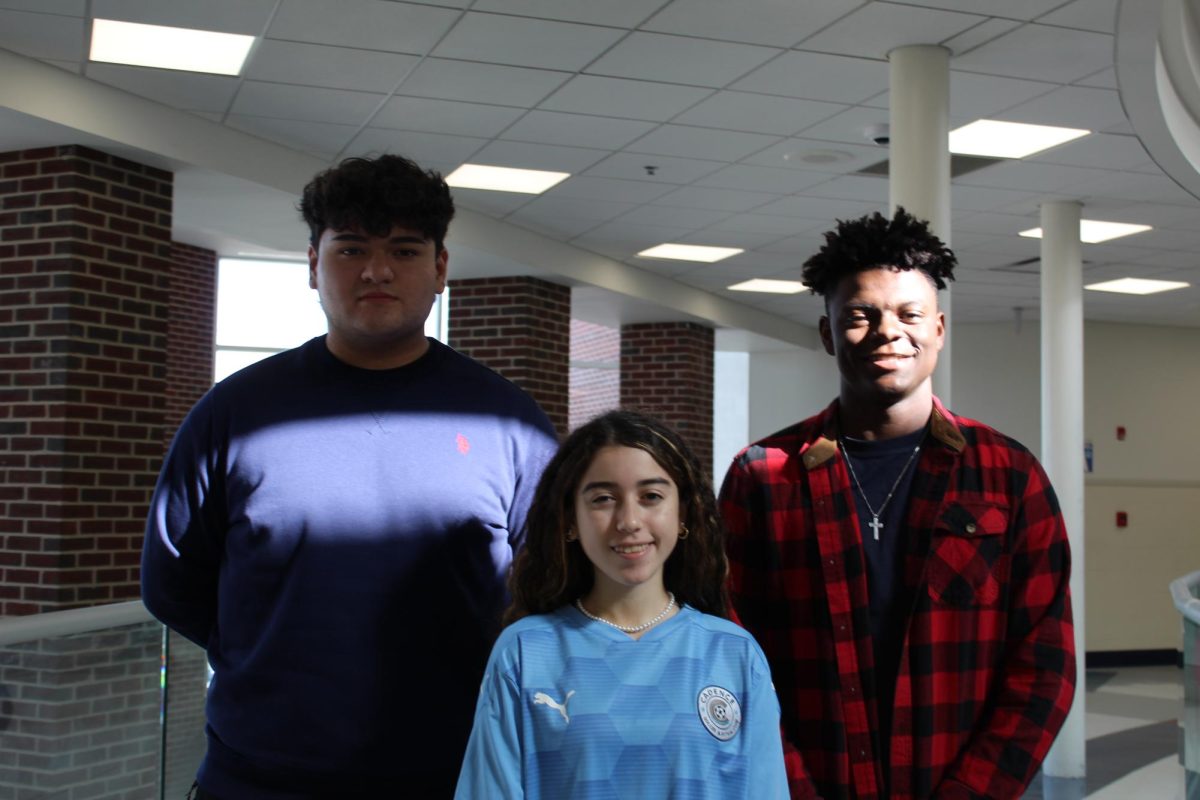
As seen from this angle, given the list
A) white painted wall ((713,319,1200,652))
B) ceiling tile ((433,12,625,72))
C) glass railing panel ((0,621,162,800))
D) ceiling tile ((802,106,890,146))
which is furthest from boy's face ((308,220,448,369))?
white painted wall ((713,319,1200,652))

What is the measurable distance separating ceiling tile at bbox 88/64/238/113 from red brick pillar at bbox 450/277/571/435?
3.74 metres

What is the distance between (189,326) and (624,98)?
574 cm

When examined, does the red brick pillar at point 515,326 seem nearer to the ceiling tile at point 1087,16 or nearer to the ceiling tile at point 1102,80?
the ceiling tile at point 1102,80

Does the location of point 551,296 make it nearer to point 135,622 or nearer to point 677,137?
point 677,137

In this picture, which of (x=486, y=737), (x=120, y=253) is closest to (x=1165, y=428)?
(x=120, y=253)

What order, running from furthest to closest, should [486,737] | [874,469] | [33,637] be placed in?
[33,637] < [874,469] < [486,737]

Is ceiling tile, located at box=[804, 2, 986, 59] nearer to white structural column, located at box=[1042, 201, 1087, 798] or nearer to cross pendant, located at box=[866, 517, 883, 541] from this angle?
white structural column, located at box=[1042, 201, 1087, 798]

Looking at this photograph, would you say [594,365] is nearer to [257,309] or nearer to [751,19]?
[257,309]

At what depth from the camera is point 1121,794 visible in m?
6.53

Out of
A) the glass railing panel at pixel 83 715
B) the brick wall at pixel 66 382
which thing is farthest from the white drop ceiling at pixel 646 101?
the glass railing panel at pixel 83 715

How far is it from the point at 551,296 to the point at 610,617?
8.17 metres

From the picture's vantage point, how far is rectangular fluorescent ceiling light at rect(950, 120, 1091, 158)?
6.14 meters

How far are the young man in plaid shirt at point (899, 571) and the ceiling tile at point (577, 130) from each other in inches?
174

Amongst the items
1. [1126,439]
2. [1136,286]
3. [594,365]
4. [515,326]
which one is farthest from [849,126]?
[594,365]
